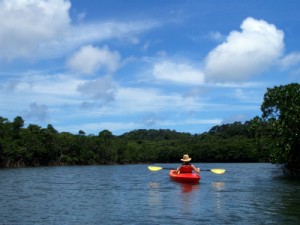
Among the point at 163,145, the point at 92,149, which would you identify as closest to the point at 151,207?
the point at 92,149

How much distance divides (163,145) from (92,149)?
46707 millimetres

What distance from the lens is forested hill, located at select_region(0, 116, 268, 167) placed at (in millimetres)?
72062

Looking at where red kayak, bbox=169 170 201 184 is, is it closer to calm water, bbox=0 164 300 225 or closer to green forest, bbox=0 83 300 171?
calm water, bbox=0 164 300 225

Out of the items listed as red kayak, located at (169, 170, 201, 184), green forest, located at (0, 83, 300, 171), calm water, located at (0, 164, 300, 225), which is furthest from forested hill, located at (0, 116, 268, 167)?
calm water, located at (0, 164, 300, 225)

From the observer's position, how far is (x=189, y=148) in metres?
130

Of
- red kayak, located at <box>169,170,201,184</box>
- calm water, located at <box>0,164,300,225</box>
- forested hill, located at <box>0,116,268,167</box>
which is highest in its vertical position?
forested hill, located at <box>0,116,268,167</box>

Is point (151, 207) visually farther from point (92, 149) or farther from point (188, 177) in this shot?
point (92, 149)

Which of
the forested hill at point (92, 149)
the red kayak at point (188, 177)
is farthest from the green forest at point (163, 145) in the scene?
the red kayak at point (188, 177)

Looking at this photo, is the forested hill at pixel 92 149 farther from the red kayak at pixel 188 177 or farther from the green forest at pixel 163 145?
the red kayak at pixel 188 177

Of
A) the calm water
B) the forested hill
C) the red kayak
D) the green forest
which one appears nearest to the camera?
the calm water

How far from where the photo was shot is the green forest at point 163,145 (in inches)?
1513

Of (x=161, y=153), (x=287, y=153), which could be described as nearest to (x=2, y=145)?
(x=287, y=153)

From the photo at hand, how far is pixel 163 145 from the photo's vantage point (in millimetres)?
139125

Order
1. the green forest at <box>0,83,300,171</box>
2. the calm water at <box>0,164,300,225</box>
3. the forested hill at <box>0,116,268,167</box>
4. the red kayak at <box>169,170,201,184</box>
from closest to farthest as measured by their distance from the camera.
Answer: the calm water at <box>0,164,300,225</box> < the red kayak at <box>169,170,201,184</box> < the green forest at <box>0,83,300,171</box> < the forested hill at <box>0,116,268,167</box>
